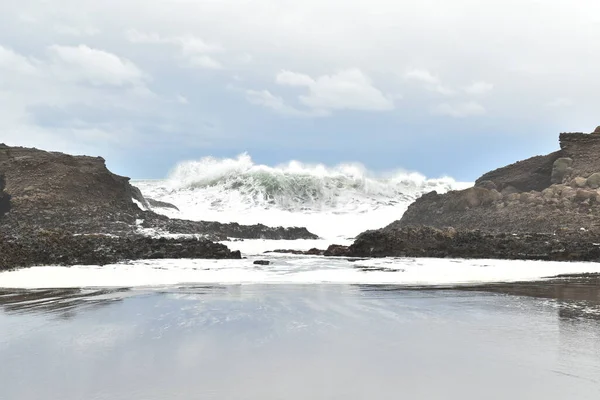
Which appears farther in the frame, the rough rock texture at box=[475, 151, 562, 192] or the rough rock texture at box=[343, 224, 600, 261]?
the rough rock texture at box=[475, 151, 562, 192]

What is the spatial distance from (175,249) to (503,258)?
9.40 metres

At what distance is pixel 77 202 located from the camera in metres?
23.7

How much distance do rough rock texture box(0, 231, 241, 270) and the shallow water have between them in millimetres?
5273

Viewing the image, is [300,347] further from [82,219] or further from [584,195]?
[584,195]

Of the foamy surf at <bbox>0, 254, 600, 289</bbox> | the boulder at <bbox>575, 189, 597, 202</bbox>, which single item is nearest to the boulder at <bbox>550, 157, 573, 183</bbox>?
the boulder at <bbox>575, 189, 597, 202</bbox>

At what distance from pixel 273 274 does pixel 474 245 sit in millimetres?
7768

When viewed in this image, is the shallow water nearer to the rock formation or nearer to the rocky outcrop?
the rock formation

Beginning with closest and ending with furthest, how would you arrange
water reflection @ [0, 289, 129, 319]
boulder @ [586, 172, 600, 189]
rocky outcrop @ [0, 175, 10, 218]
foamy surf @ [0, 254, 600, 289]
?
water reflection @ [0, 289, 129, 319]
foamy surf @ [0, 254, 600, 289]
rocky outcrop @ [0, 175, 10, 218]
boulder @ [586, 172, 600, 189]

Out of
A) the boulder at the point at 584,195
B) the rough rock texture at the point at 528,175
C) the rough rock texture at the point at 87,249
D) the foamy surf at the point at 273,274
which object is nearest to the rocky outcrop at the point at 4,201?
the rough rock texture at the point at 87,249

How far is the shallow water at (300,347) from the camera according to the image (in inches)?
124

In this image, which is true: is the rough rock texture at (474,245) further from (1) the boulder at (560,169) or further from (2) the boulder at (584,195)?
(1) the boulder at (560,169)

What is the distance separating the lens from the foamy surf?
9.15 m

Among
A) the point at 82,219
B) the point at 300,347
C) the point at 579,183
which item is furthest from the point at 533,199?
the point at 300,347

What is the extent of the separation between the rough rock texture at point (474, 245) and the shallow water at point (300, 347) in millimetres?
8337
